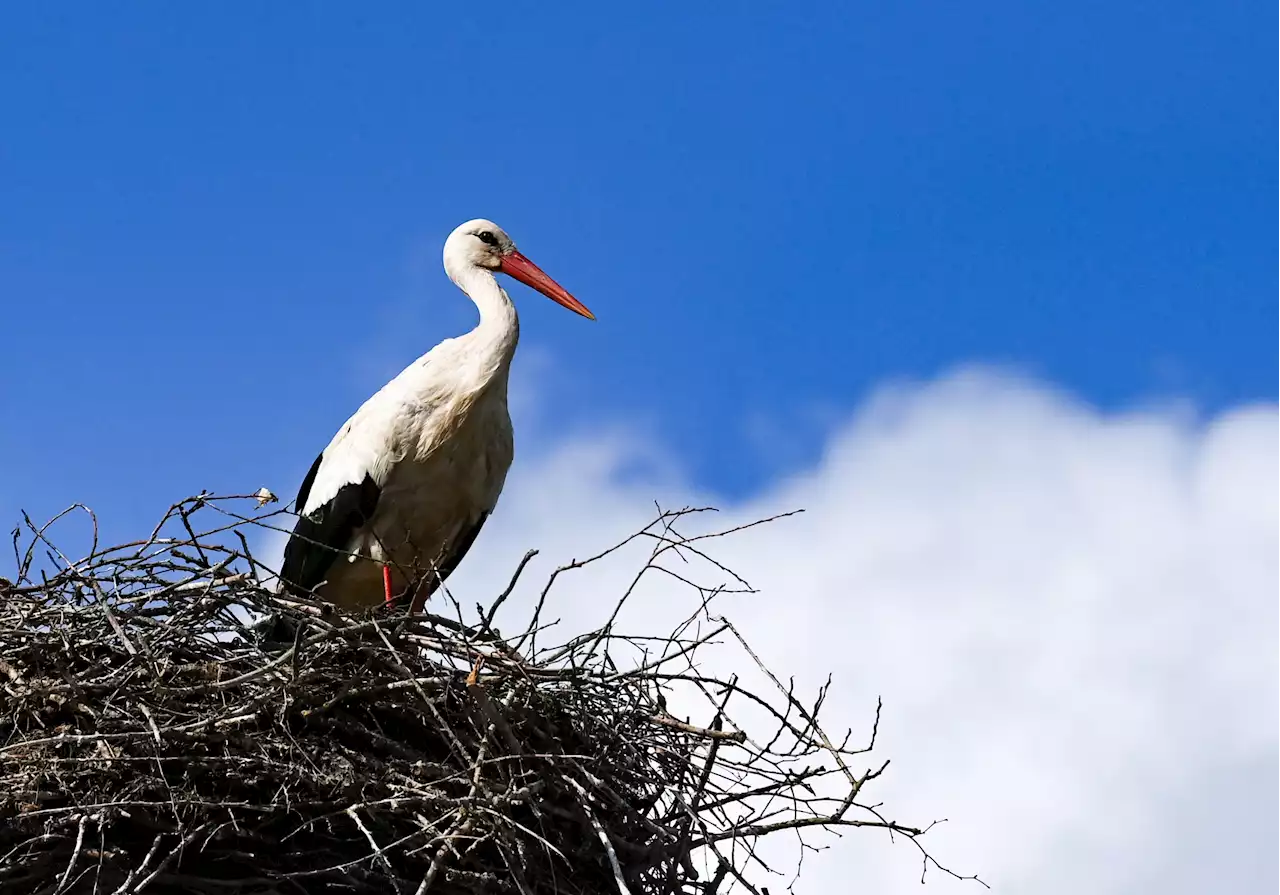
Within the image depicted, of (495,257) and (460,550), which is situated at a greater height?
(495,257)

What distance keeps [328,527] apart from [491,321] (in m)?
0.82

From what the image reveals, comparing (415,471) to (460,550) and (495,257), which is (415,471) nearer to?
(460,550)

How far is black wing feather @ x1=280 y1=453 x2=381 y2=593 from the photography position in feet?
17.8

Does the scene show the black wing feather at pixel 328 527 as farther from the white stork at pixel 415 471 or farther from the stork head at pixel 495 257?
the stork head at pixel 495 257

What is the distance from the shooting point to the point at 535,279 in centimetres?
619

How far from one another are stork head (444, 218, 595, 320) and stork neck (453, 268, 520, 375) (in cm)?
9

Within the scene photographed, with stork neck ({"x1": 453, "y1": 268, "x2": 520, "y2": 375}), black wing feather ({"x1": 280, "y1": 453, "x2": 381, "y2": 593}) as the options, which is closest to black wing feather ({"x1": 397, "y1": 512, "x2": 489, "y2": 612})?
black wing feather ({"x1": 280, "y1": 453, "x2": 381, "y2": 593})

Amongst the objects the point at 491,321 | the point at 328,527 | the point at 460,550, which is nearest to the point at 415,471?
the point at 328,527

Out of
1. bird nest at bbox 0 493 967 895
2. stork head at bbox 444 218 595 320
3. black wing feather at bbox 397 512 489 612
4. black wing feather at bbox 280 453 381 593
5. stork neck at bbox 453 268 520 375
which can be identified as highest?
stork head at bbox 444 218 595 320

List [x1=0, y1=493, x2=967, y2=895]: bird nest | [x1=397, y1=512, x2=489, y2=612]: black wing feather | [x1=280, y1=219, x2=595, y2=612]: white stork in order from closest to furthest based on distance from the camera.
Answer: [x1=0, y1=493, x2=967, y2=895]: bird nest → [x1=280, y1=219, x2=595, y2=612]: white stork → [x1=397, y1=512, x2=489, y2=612]: black wing feather

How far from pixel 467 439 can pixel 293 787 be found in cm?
181

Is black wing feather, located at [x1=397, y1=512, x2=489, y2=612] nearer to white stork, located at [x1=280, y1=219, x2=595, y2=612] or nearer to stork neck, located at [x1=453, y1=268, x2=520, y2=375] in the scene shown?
white stork, located at [x1=280, y1=219, x2=595, y2=612]

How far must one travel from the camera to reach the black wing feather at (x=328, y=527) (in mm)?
5438

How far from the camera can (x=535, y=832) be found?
407 cm
